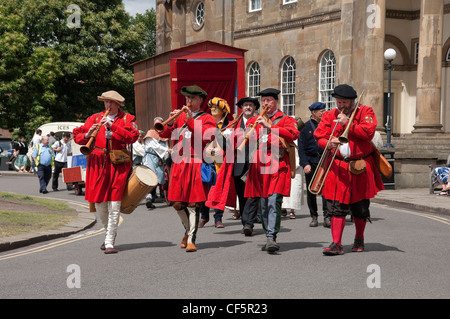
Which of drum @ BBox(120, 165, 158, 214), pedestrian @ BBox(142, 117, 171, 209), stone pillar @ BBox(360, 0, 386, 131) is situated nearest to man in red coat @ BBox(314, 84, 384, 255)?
drum @ BBox(120, 165, 158, 214)

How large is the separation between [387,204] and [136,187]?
911 cm

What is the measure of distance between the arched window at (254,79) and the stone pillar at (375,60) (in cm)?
812

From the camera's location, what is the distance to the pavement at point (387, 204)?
9258 millimetres

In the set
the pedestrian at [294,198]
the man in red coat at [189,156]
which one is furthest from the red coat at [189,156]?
the pedestrian at [294,198]

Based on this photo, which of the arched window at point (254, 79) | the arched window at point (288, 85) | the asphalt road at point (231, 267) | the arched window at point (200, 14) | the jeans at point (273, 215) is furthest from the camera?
the arched window at point (200, 14)

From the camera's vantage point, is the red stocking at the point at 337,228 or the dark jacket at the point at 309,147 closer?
the red stocking at the point at 337,228

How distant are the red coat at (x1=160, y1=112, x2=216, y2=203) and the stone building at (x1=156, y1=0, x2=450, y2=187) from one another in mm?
13456

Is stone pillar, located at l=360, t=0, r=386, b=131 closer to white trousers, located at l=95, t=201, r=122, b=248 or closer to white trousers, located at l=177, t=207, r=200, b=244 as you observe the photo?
white trousers, located at l=177, t=207, r=200, b=244

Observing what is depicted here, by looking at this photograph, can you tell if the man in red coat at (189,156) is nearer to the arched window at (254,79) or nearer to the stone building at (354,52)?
the stone building at (354,52)

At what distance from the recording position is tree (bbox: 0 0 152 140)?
125 feet
